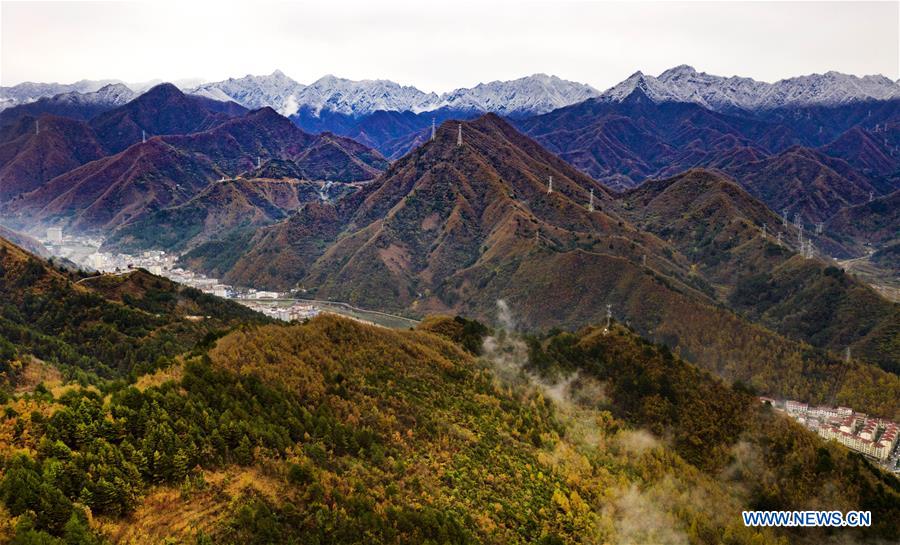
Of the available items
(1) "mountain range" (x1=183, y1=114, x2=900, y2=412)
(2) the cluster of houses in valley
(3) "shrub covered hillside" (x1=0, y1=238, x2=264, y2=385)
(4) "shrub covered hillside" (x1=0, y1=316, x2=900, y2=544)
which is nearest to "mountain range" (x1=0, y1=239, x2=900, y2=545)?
(4) "shrub covered hillside" (x1=0, y1=316, x2=900, y2=544)

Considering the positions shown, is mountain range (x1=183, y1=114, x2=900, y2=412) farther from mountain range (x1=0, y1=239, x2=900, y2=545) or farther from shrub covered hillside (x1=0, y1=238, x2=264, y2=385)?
shrub covered hillside (x1=0, y1=238, x2=264, y2=385)

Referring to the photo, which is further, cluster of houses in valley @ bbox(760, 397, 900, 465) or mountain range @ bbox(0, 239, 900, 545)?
cluster of houses in valley @ bbox(760, 397, 900, 465)

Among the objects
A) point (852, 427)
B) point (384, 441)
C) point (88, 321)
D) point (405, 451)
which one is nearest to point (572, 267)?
point (852, 427)

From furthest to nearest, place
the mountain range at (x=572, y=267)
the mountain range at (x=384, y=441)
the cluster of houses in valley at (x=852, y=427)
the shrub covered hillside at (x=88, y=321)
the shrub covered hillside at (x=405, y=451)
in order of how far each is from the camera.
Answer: the mountain range at (x=572, y=267) < the cluster of houses in valley at (x=852, y=427) < the shrub covered hillside at (x=88, y=321) < the mountain range at (x=384, y=441) < the shrub covered hillside at (x=405, y=451)

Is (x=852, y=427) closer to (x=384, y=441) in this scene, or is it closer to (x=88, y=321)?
(x=384, y=441)

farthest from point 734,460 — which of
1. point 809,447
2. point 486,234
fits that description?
point 486,234

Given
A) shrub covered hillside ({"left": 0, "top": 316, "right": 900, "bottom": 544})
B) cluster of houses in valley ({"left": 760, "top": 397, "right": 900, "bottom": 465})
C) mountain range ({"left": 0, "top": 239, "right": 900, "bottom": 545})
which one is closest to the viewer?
shrub covered hillside ({"left": 0, "top": 316, "right": 900, "bottom": 544})

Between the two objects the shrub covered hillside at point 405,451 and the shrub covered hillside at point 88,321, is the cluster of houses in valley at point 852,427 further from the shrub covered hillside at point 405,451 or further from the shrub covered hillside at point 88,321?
the shrub covered hillside at point 88,321

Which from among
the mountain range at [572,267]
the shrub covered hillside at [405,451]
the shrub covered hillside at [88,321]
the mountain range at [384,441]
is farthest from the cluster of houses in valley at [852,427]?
the shrub covered hillside at [88,321]
